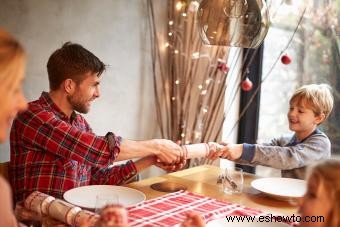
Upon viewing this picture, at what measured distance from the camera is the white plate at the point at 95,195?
1588 mm

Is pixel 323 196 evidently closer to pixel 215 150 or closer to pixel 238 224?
pixel 238 224

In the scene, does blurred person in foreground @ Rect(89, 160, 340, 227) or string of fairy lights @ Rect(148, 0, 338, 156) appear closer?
blurred person in foreground @ Rect(89, 160, 340, 227)

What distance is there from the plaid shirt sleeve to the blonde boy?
678 millimetres

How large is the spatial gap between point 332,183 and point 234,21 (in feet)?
2.57

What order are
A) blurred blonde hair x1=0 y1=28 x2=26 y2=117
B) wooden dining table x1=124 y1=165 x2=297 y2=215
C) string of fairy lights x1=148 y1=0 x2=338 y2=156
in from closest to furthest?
1. blurred blonde hair x1=0 y1=28 x2=26 y2=117
2. wooden dining table x1=124 y1=165 x2=297 y2=215
3. string of fairy lights x1=148 y1=0 x2=338 y2=156

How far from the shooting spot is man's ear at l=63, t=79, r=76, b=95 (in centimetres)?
196

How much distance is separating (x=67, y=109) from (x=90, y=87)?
0.14 metres

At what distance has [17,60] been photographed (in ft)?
2.88

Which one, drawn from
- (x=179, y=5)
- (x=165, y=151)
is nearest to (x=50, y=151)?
(x=165, y=151)

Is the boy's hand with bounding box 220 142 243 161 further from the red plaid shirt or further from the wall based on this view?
the wall

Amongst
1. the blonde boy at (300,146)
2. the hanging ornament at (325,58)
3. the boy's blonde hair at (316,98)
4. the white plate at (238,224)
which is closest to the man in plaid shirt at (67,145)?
the blonde boy at (300,146)

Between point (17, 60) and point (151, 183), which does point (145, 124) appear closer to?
point (151, 183)

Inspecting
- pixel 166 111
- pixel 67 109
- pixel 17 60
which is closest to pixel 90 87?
pixel 67 109

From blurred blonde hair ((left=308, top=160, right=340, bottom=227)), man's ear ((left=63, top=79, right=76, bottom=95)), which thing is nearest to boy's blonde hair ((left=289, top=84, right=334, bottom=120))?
man's ear ((left=63, top=79, right=76, bottom=95))
